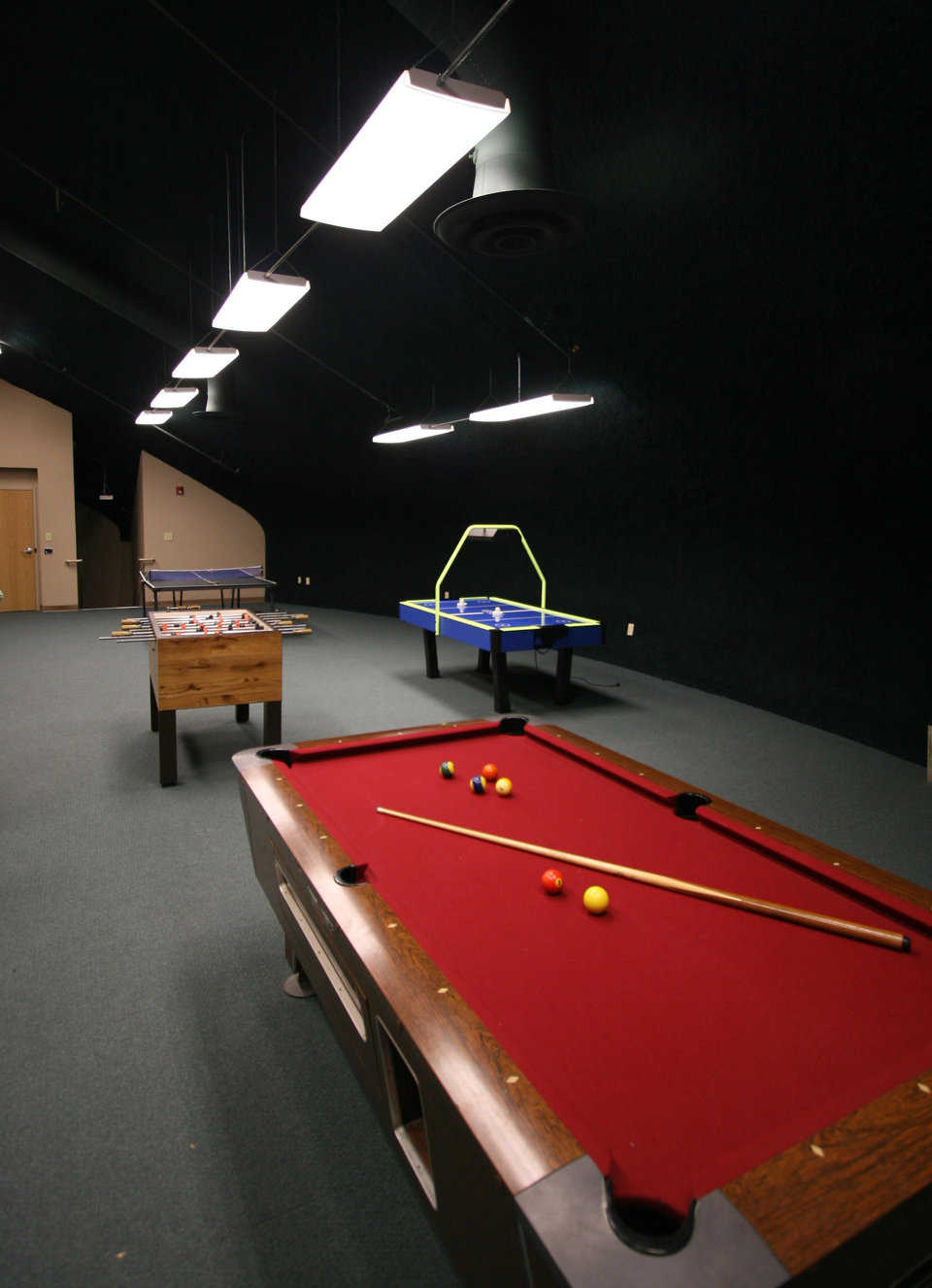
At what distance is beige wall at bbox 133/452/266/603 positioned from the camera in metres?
12.5

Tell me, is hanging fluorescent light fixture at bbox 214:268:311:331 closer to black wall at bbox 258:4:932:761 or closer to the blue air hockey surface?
black wall at bbox 258:4:932:761

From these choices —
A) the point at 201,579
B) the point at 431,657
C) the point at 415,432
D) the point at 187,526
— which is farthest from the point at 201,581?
the point at 187,526

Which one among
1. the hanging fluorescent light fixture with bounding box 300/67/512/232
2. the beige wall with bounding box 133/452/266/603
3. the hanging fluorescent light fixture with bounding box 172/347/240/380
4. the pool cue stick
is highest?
the hanging fluorescent light fixture with bounding box 172/347/240/380

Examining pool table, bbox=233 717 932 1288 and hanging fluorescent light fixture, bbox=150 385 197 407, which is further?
hanging fluorescent light fixture, bbox=150 385 197 407

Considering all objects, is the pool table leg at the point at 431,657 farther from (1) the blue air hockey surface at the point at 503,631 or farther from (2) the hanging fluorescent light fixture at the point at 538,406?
(2) the hanging fluorescent light fixture at the point at 538,406

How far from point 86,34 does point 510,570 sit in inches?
240

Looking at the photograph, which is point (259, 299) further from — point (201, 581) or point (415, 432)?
point (201, 581)

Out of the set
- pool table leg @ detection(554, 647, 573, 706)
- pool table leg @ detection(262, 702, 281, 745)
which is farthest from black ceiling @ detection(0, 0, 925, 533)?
pool table leg @ detection(262, 702, 281, 745)

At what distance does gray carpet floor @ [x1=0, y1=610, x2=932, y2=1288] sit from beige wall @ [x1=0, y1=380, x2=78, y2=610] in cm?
715

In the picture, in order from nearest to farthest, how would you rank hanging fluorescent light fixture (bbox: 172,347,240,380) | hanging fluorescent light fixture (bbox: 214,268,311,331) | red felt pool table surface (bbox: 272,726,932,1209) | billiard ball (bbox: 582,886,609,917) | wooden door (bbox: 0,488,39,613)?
red felt pool table surface (bbox: 272,726,932,1209), billiard ball (bbox: 582,886,609,917), hanging fluorescent light fixture (bbox: 214,268,311,331), hanging fluorescent light fixture (bbox: 172,347,240,380), wooden door (bbox: 0,488,39,613)

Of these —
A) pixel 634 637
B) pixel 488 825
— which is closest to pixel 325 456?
pixel 634 637

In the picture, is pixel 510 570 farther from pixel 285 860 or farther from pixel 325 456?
pixel 285 860

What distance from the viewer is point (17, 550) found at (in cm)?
1149

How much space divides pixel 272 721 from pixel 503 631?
1724 millimetres
